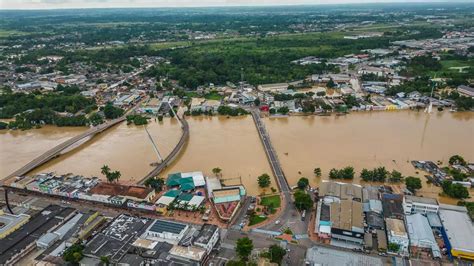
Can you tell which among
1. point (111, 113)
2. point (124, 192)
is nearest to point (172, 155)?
point (124, 192)

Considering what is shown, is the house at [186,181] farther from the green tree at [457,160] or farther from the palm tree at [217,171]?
the green tree at [457,160]

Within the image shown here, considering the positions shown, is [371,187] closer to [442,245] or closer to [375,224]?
[375,224]

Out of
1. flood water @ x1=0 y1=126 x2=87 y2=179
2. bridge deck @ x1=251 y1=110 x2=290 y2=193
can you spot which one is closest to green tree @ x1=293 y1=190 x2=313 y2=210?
bridge deck @ x1=251 y1=110 x2=290 y2=193

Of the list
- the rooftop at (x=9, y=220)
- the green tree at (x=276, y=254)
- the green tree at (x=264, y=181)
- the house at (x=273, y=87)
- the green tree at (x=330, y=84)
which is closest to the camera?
the green tree at (x=276, y=254)

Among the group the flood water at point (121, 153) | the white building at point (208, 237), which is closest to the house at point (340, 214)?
the white building at point (208, 237)

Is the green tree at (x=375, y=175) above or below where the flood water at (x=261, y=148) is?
above

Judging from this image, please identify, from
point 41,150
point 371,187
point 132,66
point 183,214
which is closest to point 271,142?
point 371,187

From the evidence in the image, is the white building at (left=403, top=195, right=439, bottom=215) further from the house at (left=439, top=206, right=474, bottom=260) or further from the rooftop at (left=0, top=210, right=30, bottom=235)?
the rooftop at (left=0, top=210, right=30, bottom=235)
